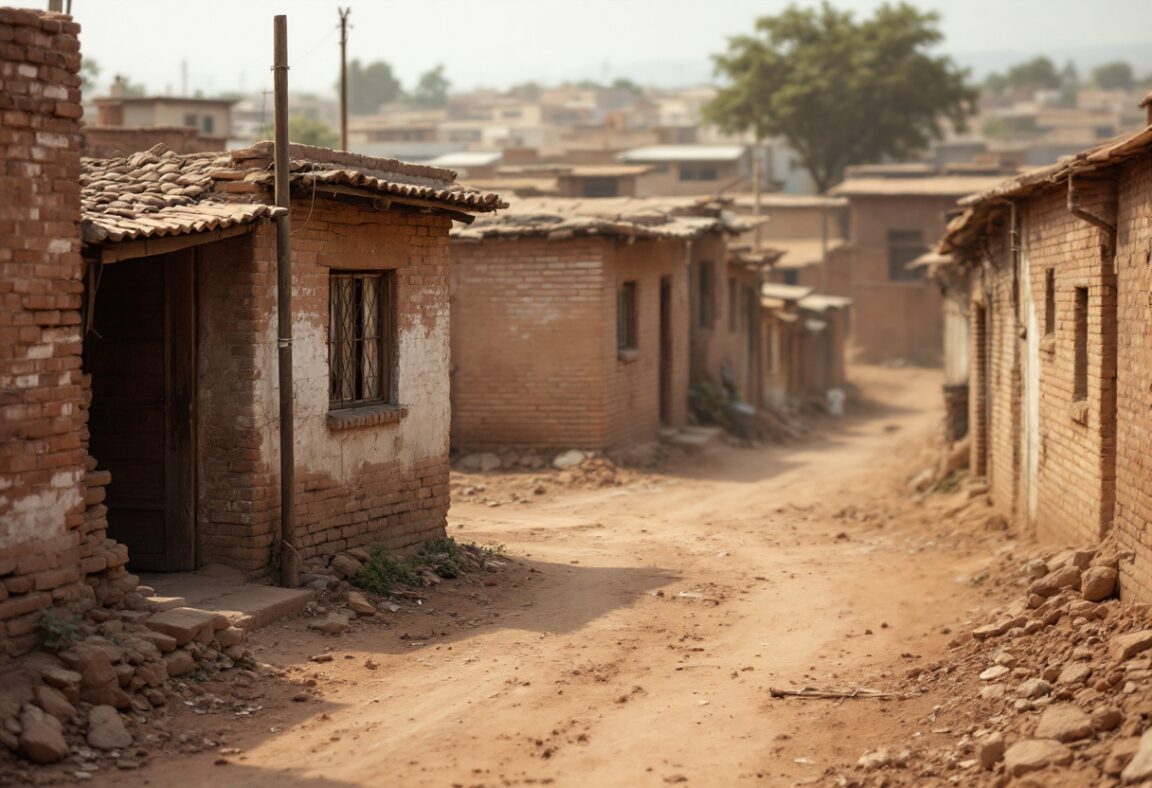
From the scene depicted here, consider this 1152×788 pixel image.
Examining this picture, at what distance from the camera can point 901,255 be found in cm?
4141

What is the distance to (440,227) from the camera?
12.6m

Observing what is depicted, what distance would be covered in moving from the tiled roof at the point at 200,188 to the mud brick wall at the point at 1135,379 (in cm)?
517

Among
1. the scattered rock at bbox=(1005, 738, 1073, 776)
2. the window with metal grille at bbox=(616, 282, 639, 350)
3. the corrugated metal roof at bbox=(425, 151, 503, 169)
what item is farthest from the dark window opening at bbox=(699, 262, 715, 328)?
the corrugated metal roof at bbox=(425, 151, 503, 169)

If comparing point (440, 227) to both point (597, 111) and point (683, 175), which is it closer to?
point (683, 175)

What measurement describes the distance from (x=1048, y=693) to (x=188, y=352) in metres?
6.13

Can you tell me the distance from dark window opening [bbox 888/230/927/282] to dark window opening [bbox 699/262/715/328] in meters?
16.7

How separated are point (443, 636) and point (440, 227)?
399cm

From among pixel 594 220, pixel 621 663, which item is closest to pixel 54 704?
pixel 621 663

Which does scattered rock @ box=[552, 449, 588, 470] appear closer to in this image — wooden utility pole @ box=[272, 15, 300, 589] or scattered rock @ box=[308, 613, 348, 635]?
wooden utility pole @ box=[272, 15, 300, 589]

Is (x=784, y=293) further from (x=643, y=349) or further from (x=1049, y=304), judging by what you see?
(x=1049, y=304)

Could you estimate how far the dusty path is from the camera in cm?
744

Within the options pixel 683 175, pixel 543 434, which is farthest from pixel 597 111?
pixel 543 434

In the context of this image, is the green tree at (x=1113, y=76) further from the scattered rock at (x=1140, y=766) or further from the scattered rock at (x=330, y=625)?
the scattered rock at (x=1140, y=766)

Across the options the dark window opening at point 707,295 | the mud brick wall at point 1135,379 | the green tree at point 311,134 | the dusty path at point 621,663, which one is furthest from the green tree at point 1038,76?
the mud brick wall at point 1135,379
